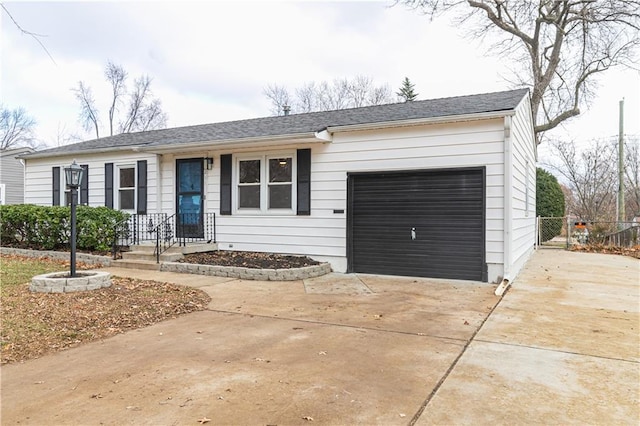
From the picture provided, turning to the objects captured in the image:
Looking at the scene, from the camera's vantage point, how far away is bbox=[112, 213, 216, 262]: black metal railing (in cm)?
959

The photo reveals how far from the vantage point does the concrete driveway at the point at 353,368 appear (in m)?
2.45

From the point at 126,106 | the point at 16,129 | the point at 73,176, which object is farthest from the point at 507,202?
the point at 16,129

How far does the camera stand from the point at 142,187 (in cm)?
1042

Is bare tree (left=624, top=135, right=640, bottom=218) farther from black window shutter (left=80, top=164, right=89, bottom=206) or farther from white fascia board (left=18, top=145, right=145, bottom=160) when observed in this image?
black window shutter (left=80, top=164, right=89, bottom=206)

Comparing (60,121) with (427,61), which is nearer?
(427,61)

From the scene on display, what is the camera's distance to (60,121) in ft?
99.7

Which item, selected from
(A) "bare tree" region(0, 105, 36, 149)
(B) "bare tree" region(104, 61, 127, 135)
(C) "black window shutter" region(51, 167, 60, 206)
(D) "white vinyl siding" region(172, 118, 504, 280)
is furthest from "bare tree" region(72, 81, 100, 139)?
(D) "white vinyl siding" region(172, 118, 504, 280)

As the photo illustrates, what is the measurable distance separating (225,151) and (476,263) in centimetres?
598

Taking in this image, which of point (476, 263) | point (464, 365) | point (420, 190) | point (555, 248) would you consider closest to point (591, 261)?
point (555, 248)

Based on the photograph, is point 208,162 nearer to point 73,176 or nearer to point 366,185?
point 73,176

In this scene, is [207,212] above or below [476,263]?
above

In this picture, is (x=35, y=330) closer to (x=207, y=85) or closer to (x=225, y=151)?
(x=225, y=151)

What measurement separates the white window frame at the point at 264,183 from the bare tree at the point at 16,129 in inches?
1203

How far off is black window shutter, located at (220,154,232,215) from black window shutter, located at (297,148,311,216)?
1830 millimetres
